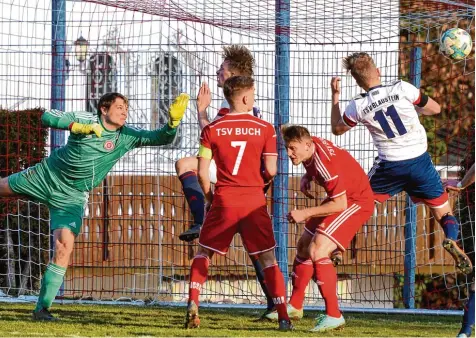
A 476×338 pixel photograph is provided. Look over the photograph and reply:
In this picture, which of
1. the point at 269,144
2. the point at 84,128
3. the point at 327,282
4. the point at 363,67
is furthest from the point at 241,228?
the point at 363,67

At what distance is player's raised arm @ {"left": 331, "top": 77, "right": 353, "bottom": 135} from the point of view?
27.1 ft

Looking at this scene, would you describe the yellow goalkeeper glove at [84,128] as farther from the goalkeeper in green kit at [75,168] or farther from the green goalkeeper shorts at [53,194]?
the green goalkeeper shorts at [53,194]

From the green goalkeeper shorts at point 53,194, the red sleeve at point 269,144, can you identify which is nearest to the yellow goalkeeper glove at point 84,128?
the green goalkeeper shorts at point 53,194

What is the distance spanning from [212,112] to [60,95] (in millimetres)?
2127

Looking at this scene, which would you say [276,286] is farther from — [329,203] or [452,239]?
[452,239]

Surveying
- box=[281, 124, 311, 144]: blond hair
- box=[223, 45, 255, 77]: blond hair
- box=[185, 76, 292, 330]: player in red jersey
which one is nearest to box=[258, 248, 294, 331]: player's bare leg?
box=[185, 76, 292, 330]: player in red jersey

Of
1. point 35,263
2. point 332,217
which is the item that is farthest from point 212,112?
point 332,217

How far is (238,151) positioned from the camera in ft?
24.8

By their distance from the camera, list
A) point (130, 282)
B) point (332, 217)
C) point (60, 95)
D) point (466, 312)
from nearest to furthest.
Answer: point (466, 312)
point (332, 217)
point (60, 95)
point (130, 282)

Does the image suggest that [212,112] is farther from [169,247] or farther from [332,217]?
[332,217]

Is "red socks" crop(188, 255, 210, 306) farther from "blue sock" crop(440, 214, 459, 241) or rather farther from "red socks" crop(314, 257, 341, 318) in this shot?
"blue sock" crop(440, 214, 459, 241)

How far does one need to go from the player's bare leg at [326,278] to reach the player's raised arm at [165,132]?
1539 millimetres

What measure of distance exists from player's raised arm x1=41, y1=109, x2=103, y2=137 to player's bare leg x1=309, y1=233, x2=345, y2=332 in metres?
1.97

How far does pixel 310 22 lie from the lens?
35.4 ft
